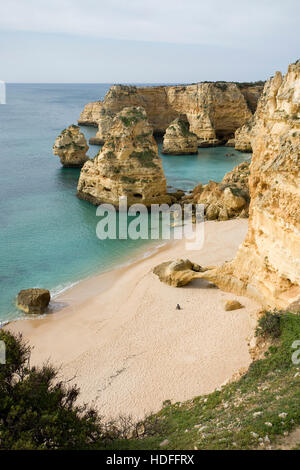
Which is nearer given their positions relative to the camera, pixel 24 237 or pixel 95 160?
pixel 24 237

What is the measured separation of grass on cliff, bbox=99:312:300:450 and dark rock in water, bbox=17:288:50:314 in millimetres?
10056

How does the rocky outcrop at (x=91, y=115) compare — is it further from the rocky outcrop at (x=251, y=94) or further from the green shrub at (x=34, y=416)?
the green shrub at (x=34, y=416)

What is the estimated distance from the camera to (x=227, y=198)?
105 feet

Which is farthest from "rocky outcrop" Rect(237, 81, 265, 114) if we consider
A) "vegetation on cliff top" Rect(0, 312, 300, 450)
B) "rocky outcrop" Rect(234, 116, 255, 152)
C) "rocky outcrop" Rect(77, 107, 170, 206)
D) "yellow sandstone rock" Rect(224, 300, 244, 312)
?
"vegetation on cliff top" Rect(0, 312, 300, 450)

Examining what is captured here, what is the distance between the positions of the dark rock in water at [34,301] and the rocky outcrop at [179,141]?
47.0 metres

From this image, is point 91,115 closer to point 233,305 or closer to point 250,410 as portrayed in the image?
point 233,305

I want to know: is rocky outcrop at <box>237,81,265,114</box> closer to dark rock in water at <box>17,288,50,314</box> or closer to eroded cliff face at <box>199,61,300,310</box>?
eroded cliff face at <box>199,61,300,310</box>

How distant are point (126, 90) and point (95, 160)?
4679cm

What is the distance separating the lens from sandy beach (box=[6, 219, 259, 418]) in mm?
13250

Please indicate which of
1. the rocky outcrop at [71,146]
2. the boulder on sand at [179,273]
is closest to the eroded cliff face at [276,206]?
the boulder on sand at [179,273]

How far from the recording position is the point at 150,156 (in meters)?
34.9

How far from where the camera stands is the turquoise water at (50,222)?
78.0 ft
